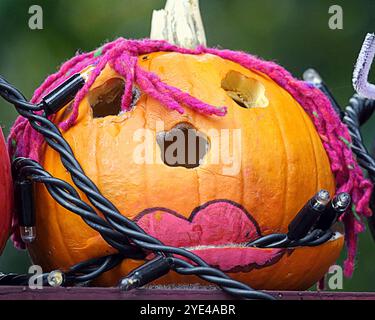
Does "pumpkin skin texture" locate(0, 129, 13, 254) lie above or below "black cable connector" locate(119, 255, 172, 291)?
above

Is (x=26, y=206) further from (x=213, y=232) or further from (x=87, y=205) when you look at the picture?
(x=213, y=232)

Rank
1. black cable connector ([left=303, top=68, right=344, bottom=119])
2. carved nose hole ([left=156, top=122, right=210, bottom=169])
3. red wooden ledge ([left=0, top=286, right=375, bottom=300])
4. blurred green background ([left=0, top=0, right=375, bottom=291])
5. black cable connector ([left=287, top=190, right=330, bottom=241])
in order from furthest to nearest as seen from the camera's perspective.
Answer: blurred green background ([left=0, top=0, right=375, bottom=291]) < black cable connector ([left=303, top=68, right=344, bottom=119]) < carved nose hole ([left=156, top=122, right=210, bottom=169]) < black cable connector ([left=287, top=190, right=330, bottom=241]) < red wooden ledge ([left=0, top=286, right=375, bottom=300])

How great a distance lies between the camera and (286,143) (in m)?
1.53

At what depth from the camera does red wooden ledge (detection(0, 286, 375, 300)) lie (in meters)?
1.26

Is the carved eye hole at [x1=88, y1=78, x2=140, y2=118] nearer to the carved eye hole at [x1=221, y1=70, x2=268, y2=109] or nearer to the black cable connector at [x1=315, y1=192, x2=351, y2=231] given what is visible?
the carved eye hole at [x1=221, y1=70, x2=268, y2=109]

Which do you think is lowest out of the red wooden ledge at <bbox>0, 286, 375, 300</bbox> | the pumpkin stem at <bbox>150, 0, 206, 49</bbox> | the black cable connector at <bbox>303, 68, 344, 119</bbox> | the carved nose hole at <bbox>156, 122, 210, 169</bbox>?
the red wooden ledge at <bbox>0, 286, 375, 300</bbox>

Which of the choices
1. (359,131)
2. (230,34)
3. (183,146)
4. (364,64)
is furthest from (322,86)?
(230,34)

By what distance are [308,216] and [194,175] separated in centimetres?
20

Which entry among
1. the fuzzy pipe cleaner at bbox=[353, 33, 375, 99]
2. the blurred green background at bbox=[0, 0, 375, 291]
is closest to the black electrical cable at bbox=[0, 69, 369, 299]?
the fuzzy pipe cleaner at bbox=[353, 33, 375, 99]

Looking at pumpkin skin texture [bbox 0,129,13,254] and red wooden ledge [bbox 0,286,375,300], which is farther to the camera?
pumpkin skin texture [bbox 0,129,13,254]

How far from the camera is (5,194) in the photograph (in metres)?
1.45

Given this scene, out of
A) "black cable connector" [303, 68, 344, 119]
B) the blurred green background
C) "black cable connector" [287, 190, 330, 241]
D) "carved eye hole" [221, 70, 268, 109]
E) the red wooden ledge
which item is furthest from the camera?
the blurred green background

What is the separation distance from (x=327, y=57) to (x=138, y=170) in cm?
247
